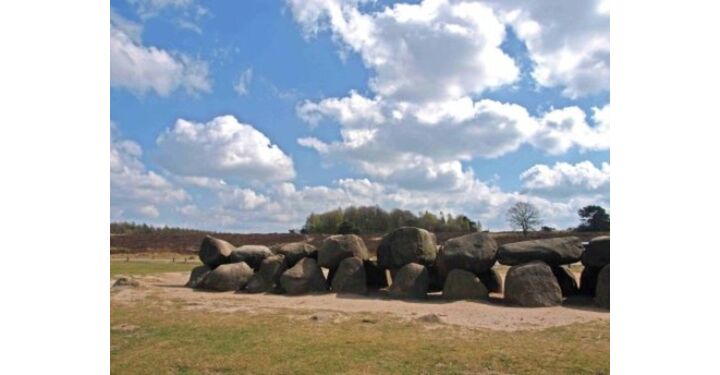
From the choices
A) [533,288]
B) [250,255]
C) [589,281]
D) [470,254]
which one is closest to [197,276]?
[250,255]

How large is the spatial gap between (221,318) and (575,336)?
24.0 ft

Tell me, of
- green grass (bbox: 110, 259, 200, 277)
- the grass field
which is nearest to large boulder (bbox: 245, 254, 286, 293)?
the grass field

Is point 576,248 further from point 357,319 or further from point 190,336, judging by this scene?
point 190,336

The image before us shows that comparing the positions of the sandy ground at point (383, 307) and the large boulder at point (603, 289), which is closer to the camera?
the sandy ground at point (383, 307)

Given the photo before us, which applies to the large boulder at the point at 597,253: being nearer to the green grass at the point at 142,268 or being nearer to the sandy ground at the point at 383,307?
the sandy ground at the point at 383,307

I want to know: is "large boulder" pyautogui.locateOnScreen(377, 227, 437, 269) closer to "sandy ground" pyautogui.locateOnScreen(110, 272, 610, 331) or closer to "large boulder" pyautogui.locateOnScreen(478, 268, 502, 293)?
"sandy ground" pyautogui.locateOnScreen(110, 272, 610, 331)

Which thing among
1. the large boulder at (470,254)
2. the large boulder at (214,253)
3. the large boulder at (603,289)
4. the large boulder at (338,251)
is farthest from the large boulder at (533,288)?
the large boulder at (214,253)

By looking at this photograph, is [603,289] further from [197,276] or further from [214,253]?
[197,276]

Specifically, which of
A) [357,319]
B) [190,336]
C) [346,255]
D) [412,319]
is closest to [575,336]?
[412,319]

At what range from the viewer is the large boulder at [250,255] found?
2025cm

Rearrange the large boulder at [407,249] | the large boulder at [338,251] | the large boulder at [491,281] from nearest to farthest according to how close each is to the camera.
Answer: the large boulder at [491,281] < the large boulder at [407,249] < the large boulder at [338,251]

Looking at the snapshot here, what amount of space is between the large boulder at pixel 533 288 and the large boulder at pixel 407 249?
3.22m

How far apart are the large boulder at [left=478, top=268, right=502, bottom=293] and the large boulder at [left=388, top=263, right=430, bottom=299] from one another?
1.78 meters

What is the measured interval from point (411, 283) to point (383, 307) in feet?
7.48
